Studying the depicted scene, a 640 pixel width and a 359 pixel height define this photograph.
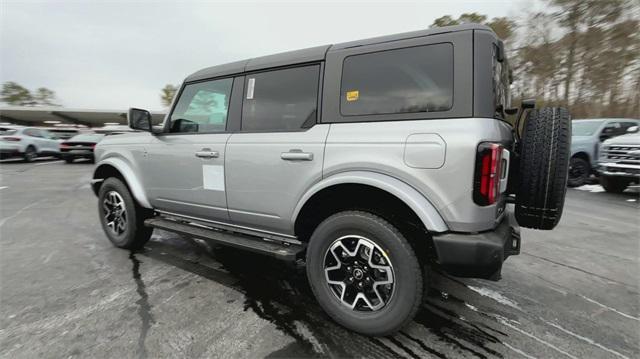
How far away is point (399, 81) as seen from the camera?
7.41 ft

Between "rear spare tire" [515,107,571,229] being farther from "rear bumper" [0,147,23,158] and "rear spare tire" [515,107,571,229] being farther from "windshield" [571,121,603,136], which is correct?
"rear bumper" [0,147,23,158]

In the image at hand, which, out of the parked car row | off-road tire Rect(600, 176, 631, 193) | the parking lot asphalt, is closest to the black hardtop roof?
the parking lot asphalt

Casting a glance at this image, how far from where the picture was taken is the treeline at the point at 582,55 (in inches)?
686

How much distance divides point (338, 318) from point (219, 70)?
96.8 inches

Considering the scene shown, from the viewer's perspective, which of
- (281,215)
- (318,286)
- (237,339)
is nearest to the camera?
(237,339)

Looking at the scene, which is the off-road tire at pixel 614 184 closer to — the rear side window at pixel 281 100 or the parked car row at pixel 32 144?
the rear side window at pixel 281 100

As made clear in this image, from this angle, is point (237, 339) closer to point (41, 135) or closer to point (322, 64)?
point (322, 64)

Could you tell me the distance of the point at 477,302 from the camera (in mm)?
2762

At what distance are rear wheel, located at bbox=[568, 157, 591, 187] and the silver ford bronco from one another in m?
8.42

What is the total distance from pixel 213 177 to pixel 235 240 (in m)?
0.61

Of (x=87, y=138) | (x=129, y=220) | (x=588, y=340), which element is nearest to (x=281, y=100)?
(x=129, y=220)

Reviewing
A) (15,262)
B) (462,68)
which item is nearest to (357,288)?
(462,68)

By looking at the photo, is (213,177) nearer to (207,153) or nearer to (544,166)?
(207,153)

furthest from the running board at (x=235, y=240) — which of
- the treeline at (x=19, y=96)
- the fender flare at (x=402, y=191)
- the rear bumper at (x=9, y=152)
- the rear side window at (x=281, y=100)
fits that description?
the treeline at (x=19, y=96)
